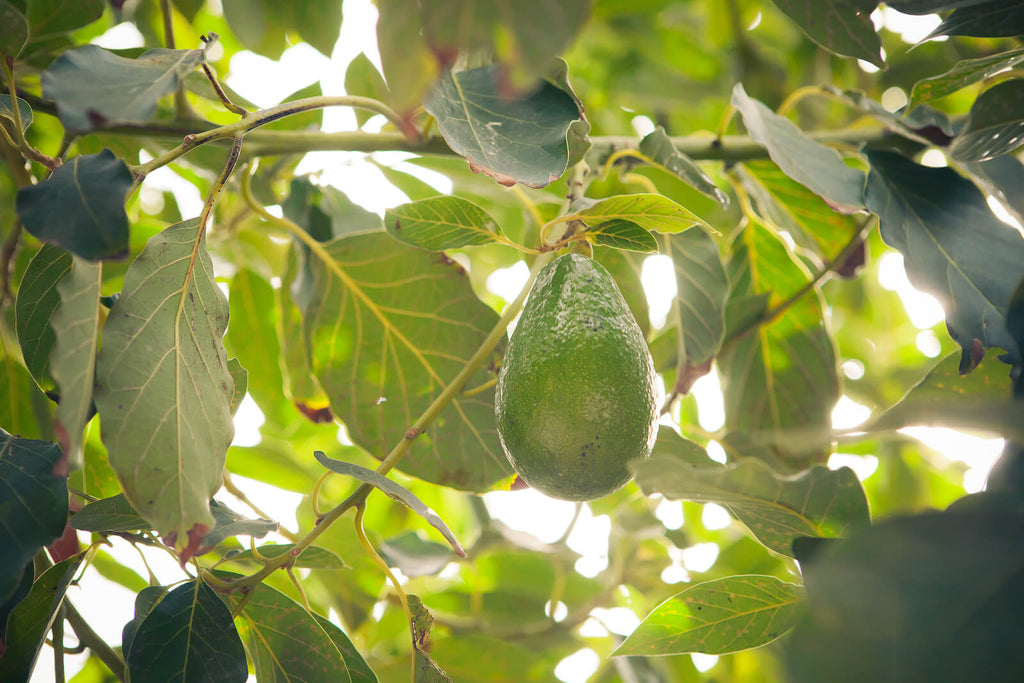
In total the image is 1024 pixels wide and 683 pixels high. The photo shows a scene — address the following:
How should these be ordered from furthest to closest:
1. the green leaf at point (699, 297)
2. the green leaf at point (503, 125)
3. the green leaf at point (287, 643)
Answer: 1. the green leaf at point (699, 297)
2. the green leaf at point (287, 643)
3. the green leaf at point (503, 125)

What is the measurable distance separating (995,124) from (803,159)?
166 mm

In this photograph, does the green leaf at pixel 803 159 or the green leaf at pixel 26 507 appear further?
the green leaf at pixel 803 159

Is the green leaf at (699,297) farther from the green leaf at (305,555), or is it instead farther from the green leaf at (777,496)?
the green leaf at (305,555)

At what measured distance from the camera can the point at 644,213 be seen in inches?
21.4

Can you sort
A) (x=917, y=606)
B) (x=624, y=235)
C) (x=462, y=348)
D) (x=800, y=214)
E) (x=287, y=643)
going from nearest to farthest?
(x=917, y=606), (x=624, y=235), (x=287, y=643), (x=462, y=348), (x=800, y=214)

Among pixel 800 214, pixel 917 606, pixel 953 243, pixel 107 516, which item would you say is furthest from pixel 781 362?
pixel 107 516

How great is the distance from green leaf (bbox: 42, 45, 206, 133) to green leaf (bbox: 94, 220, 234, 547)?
0.14 metres

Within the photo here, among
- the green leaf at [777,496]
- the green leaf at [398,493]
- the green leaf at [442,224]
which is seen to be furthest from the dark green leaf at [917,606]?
the green leaf at [442,224]

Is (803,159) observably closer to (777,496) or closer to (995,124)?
(995,124)

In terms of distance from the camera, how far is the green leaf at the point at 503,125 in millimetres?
553

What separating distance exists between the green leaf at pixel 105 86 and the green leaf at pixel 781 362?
2.57 ft

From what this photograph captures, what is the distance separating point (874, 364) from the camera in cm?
190

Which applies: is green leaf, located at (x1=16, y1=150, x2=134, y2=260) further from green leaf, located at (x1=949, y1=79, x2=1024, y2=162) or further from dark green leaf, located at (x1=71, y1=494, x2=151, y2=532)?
green leaf, located at (x1=949, y1=79, x2=1024, y2=162)

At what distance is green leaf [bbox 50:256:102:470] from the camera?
17.3 inches
